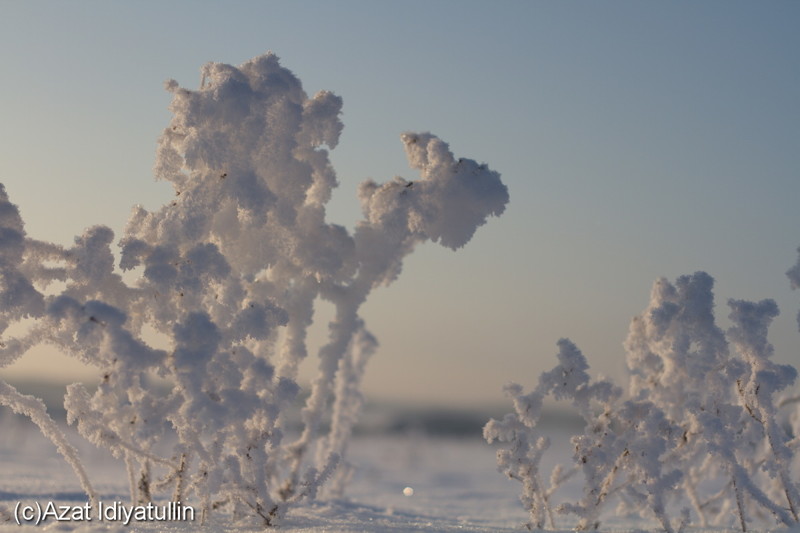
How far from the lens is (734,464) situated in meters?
9.41

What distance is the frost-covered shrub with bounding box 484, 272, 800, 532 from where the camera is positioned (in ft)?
31.2

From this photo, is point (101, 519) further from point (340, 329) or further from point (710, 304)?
point (710, 304)

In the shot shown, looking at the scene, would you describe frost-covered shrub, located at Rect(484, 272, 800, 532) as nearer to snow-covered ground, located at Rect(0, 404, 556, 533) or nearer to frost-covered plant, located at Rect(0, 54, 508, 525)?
snow-covered ground, located at Rect(0, 404, 556, 533)

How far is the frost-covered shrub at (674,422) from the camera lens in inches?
374

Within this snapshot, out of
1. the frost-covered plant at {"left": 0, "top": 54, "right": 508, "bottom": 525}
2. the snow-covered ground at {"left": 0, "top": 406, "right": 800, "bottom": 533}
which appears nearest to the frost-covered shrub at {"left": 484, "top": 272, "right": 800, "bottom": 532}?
the snow-covered ground at {"left": 0, "top": 406, "right": 800, "bottom": 533}

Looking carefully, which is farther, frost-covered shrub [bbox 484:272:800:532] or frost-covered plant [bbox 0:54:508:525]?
frost-covered shrub [bbox 484:272:800:532]

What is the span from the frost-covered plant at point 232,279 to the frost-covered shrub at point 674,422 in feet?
8.13

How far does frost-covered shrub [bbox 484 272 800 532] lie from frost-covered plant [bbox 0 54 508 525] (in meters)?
2.48

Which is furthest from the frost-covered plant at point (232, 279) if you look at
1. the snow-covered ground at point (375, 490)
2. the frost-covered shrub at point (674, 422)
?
the frost-covered shrub at point (674, 422)

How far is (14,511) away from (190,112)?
20.3ft

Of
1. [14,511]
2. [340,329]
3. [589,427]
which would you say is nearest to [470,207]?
[340,329]

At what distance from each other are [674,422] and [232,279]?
6.22 meters

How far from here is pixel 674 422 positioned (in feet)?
32.6

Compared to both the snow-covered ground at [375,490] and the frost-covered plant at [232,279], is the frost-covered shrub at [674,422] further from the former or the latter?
the frost-covered plant at [232,279]
